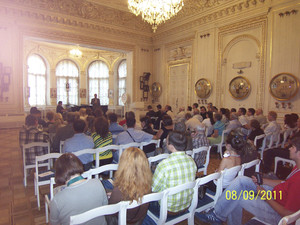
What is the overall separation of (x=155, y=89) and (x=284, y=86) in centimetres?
679

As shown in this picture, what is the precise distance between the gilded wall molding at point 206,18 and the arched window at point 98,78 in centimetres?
538

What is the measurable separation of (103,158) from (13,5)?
8614 millimetres

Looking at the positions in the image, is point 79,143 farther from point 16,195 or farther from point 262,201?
point 262,201

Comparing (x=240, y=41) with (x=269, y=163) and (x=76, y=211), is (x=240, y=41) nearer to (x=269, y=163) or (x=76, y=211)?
(x=269, y=163)

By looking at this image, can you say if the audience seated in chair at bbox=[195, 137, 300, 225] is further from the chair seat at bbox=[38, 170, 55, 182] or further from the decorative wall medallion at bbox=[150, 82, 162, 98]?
the decorative wall medallion at bbox=[150, 82, 162, 98]

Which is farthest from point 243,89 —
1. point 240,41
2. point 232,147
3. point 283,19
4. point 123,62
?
point 123,62

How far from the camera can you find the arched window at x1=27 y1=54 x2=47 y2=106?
541 inches

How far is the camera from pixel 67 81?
15289mm

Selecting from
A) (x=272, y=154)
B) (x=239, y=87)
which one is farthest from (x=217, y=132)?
(x=239, y=87)

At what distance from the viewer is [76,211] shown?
62.9 inches

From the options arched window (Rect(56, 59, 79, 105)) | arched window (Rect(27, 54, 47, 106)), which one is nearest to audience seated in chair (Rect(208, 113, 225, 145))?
arched window (Rect(56, 59, 79, 105))

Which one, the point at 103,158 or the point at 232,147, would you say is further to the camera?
the point at 103,158

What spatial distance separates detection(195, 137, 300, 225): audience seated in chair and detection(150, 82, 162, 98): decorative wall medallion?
10.0 m

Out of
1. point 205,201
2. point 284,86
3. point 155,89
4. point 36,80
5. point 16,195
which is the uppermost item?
point 36,80
